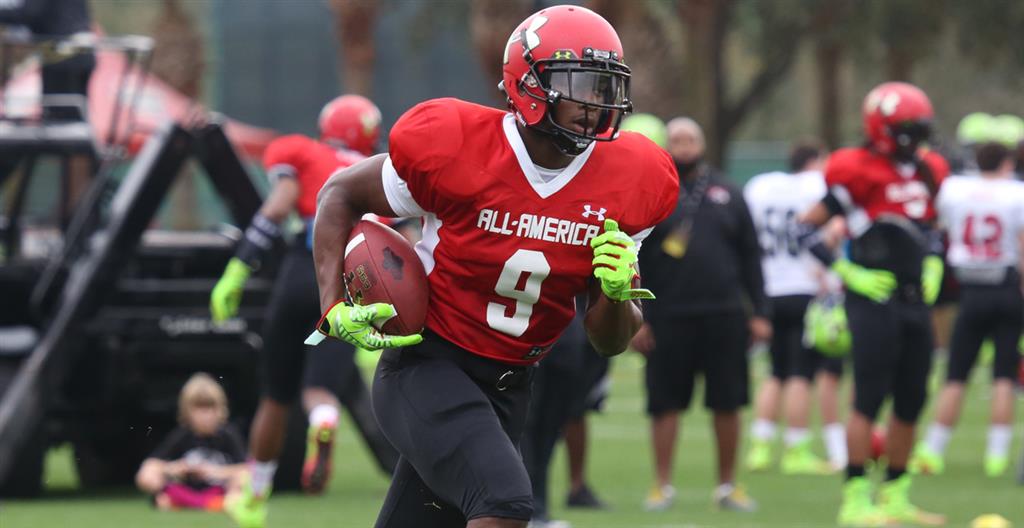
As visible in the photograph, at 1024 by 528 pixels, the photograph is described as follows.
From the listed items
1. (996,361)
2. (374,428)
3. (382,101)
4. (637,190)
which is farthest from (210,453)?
(382,101)

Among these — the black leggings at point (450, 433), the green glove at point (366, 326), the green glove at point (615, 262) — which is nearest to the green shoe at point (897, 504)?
the black leggings at point (450, 433)

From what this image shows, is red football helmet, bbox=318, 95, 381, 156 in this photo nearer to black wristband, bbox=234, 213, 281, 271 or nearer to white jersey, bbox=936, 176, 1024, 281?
black wristband, bbox=234, 213, 281, 271

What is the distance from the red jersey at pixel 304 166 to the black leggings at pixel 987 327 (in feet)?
14.2

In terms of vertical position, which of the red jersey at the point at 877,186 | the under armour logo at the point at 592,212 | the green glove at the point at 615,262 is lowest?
the green glove at the point at 615,262

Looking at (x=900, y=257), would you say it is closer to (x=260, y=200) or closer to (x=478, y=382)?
(x=260, y=200)

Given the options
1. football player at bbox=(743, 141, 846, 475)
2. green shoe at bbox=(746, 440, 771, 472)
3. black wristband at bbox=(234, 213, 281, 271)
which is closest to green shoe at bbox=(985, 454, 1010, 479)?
football player at bbox=(743, 141, 846, 475)

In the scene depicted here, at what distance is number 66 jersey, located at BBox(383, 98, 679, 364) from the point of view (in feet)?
16.9

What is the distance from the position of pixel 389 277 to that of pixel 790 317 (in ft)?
25.4

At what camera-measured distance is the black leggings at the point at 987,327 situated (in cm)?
1163

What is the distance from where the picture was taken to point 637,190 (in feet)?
17.4

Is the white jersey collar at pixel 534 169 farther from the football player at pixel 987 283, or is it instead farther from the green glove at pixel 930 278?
the football player at pixel 987 283

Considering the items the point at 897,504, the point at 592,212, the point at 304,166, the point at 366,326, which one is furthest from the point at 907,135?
the point at 366,326

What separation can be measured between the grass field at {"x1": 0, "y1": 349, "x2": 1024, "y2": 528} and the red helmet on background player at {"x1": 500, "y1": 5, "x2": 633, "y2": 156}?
4.37 meters

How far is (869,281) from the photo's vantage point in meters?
9.13
